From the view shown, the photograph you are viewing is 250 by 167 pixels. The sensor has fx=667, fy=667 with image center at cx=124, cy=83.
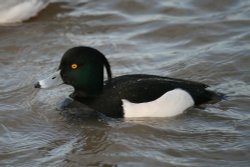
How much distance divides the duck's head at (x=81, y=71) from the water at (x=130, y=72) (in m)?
0.33

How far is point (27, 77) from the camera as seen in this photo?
9047mm

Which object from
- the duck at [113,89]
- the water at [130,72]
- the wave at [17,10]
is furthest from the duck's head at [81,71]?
the wave at [17,10]

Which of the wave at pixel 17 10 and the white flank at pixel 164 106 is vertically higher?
the wave at pixel 17 10

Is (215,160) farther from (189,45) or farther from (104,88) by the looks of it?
(189,45)

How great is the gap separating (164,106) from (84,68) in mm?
1013

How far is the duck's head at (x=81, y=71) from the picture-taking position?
298 inches

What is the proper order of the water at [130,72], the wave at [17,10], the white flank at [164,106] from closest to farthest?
1. the water at [130,72]
2. the white flank at [164,106]
3. the wave at [17,10]

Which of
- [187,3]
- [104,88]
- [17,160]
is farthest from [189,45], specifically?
[17,160]

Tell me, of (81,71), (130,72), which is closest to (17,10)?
(130,72)

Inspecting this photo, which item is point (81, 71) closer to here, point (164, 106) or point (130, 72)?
point (164, 106)

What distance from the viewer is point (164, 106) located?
760 cm

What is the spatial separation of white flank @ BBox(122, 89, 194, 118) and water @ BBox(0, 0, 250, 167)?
8 centimetres

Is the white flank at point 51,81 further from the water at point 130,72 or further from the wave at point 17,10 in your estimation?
the wave at point 17,10

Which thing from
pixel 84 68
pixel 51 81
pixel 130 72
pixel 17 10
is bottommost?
pixel 130 72
